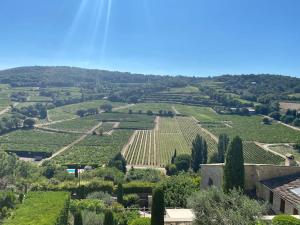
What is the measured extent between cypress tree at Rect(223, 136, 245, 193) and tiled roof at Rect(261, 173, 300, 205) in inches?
83.2

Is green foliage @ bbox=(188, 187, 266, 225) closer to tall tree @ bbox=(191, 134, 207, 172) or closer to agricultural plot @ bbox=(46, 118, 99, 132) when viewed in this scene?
tall tree @ bbox=(191, 134, 207, 172)

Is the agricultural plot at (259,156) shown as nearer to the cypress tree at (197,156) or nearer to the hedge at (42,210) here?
the cypress tree at (197,156)

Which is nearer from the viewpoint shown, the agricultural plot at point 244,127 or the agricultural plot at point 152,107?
the agricultural plot at point 244,127

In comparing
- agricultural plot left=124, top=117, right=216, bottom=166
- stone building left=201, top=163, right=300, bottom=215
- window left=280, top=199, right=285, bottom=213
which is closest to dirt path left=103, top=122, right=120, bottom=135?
agricultural plot left=124, top=117, right=216, bottom=166

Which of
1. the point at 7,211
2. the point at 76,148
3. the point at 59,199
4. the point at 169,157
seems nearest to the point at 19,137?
the point at 76,148

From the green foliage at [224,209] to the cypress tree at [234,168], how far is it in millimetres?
5979

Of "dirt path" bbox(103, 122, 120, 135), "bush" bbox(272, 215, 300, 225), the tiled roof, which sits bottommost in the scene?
"dirt path" bbox(103, 122, 120, 135)

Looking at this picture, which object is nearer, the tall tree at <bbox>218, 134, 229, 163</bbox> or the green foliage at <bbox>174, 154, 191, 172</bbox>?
the tall tree at <bbox>218, 134, 229, 163</bbox>

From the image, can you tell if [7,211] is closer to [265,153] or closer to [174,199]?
[174,199]

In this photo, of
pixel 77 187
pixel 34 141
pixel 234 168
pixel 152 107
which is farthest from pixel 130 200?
pixel 152 107

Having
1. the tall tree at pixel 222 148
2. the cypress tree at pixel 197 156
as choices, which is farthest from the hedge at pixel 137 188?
the cypress tree at pixel 197 156

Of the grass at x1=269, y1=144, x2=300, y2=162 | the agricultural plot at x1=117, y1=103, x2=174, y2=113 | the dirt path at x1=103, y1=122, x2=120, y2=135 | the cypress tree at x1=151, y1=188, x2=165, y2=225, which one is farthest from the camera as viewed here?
the agricultural plot at x1=117, y1=103, x2=174, y2=113

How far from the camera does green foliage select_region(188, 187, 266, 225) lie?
52.9ft

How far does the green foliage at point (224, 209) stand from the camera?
1612 centimetres
